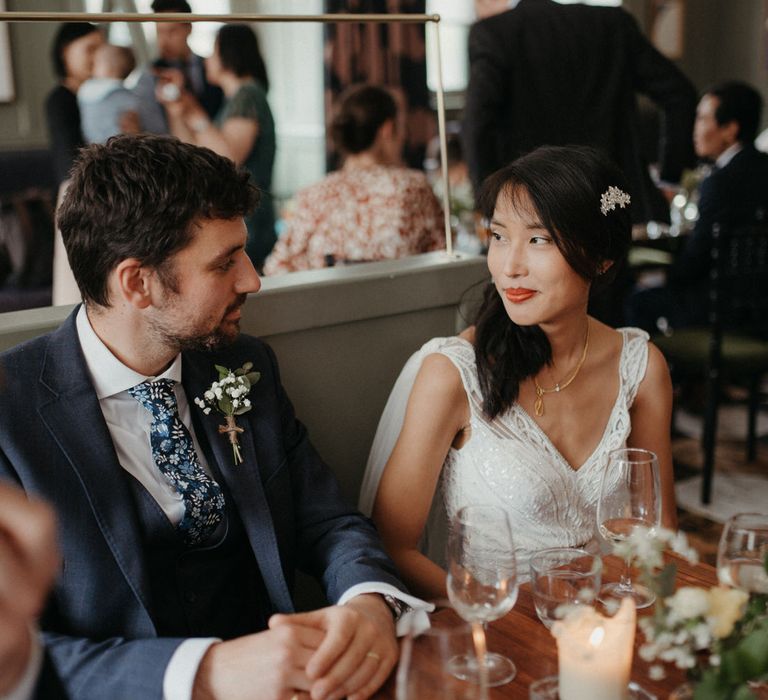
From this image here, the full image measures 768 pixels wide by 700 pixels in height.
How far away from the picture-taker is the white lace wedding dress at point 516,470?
207 cm

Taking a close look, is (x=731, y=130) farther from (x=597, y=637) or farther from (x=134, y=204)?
(x=597, y=637)

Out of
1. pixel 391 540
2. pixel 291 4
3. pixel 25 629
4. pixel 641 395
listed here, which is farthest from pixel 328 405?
pixel 291 4

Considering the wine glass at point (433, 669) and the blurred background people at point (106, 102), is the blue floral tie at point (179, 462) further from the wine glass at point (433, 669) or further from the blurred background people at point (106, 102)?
the blurred background people at point (106, 102)

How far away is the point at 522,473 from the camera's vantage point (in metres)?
2.07

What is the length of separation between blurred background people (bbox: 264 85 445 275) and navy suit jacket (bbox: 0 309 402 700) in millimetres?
1657

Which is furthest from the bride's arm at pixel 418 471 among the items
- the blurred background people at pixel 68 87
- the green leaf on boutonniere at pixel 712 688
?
the blurred background people at pixel 68 87

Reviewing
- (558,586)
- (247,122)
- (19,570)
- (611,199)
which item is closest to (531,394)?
(611,199)

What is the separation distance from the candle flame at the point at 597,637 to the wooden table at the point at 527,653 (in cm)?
17

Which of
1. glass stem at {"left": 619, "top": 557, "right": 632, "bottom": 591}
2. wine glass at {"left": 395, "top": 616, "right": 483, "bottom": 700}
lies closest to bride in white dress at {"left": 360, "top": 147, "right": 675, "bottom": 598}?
glass stem at {"left": 619, "top": 557, "right": 632, "bottom": 591}

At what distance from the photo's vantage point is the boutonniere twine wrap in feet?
5.78

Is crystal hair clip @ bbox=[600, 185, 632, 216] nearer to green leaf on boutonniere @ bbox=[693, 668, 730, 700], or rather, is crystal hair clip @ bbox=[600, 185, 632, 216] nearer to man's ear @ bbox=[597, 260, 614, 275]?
man's ear @ bbox=[597, 260, 614, 275]

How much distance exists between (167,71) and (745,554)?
4.68 m

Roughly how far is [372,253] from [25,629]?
105 inches

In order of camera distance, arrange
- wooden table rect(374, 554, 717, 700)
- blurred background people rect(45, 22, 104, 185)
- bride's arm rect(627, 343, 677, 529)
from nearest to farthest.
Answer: wooden table rect(374, 554, 717, 700) → bride's arm rect(627, 343, 677, 529) → blurred background people rect(45, 22, 104, 185)
